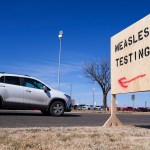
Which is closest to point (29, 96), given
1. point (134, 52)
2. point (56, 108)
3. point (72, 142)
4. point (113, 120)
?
point (56, 108)

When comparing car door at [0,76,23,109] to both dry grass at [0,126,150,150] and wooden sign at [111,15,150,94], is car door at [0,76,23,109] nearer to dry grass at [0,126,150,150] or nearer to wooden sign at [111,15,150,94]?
A: wooden sign at [111,15,150,94]

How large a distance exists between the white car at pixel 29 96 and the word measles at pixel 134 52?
5.43 m

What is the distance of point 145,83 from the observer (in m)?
8.40

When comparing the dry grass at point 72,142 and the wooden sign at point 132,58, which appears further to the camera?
the wooden sign at point 132,58

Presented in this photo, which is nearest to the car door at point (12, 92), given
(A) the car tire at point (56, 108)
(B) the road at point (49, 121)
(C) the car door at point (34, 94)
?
(C) the car door at point (34, 94)

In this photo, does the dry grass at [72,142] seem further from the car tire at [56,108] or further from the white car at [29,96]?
the car tire at [56,108]

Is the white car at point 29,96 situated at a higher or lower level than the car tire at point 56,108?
higher

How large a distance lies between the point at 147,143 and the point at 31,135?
2157 mm

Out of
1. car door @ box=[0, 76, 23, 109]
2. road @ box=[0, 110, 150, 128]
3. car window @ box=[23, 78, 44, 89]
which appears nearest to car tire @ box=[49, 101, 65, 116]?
car window @ box=[23, 78, 44, 89]

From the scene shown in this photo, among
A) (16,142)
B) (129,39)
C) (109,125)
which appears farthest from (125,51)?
(16,142)

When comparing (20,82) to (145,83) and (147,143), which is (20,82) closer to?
(145,83)

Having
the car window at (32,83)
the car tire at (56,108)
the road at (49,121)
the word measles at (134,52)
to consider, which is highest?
the word measles at (134,52)

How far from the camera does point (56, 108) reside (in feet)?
48.8

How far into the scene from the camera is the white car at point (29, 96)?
14.0 m
